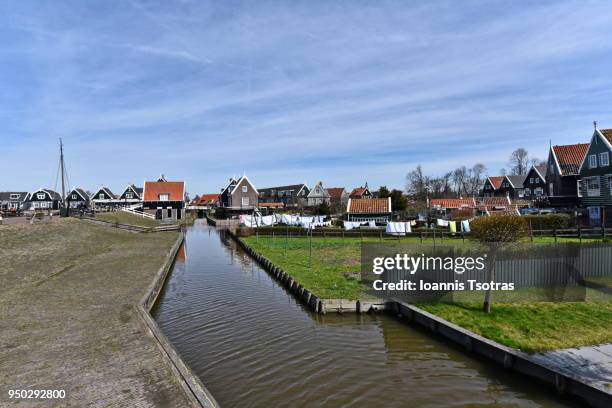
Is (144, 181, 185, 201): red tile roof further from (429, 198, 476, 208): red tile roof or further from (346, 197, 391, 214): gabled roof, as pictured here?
(429, 198, 476, 208): red tile roof

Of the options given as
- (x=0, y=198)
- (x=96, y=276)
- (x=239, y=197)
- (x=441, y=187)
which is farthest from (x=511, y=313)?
(x=0, y=198)

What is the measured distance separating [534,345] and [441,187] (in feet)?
376

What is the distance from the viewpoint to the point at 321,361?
10.1 m

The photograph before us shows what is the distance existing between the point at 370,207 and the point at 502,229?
3516cm

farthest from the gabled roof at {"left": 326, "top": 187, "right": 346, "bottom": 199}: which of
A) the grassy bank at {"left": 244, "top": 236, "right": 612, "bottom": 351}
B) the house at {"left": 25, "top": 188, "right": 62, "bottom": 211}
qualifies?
the grassy bank at {"left": 244, "top": 236, "right": 612, "bottom": 351}

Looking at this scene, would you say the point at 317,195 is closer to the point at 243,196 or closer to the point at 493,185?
the point at 243,196

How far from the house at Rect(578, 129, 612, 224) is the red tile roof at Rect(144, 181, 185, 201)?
70.2 metres

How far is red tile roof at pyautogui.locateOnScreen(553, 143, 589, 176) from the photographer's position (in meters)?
49.8

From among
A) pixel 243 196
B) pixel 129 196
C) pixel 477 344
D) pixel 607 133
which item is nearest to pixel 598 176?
pixel 607 133

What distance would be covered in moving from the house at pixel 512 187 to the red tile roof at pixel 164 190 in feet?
228

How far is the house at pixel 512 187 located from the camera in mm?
82625

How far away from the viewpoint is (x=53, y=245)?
26.4 metres

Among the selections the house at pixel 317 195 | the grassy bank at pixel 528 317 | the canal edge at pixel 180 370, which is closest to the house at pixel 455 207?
the grassy bank at pixel 528 317

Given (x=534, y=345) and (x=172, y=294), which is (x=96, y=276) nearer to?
(x=172, y=294)
